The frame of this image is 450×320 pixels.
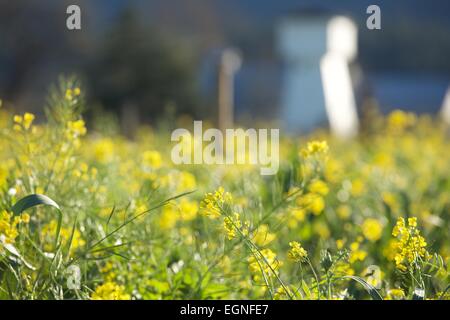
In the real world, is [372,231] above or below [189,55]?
below

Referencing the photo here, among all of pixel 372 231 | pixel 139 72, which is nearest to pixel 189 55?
pixel 139 72

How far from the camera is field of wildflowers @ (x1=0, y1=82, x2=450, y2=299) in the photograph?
5.98ft

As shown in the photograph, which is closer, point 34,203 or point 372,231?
point 34,203

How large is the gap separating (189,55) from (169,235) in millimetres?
18855

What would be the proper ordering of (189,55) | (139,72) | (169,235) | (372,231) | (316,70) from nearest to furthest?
(169,235) → (372,231) → (139,72) → (189,55) → (316,70)

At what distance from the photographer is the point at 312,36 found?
2347 cm

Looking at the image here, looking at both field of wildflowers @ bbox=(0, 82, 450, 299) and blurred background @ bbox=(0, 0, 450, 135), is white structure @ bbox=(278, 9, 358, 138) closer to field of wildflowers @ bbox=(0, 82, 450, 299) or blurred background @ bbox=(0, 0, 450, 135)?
blurred background @ bbox=(0, 0, 450, 135)

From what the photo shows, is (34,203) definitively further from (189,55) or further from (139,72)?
(189,55)

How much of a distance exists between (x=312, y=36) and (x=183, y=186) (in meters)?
20.9

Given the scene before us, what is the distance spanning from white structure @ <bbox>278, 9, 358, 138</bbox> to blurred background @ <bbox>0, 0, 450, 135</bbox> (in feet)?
1.54

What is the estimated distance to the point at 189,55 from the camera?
21188mm

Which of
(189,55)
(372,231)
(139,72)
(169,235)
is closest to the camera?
(169,235)

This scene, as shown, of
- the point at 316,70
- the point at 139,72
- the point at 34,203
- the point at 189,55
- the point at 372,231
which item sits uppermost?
the point at 316,70

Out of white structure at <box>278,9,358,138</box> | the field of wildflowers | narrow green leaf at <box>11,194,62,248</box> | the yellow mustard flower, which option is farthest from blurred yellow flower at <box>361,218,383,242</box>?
white structure at <box>278,9,358,138</box>
